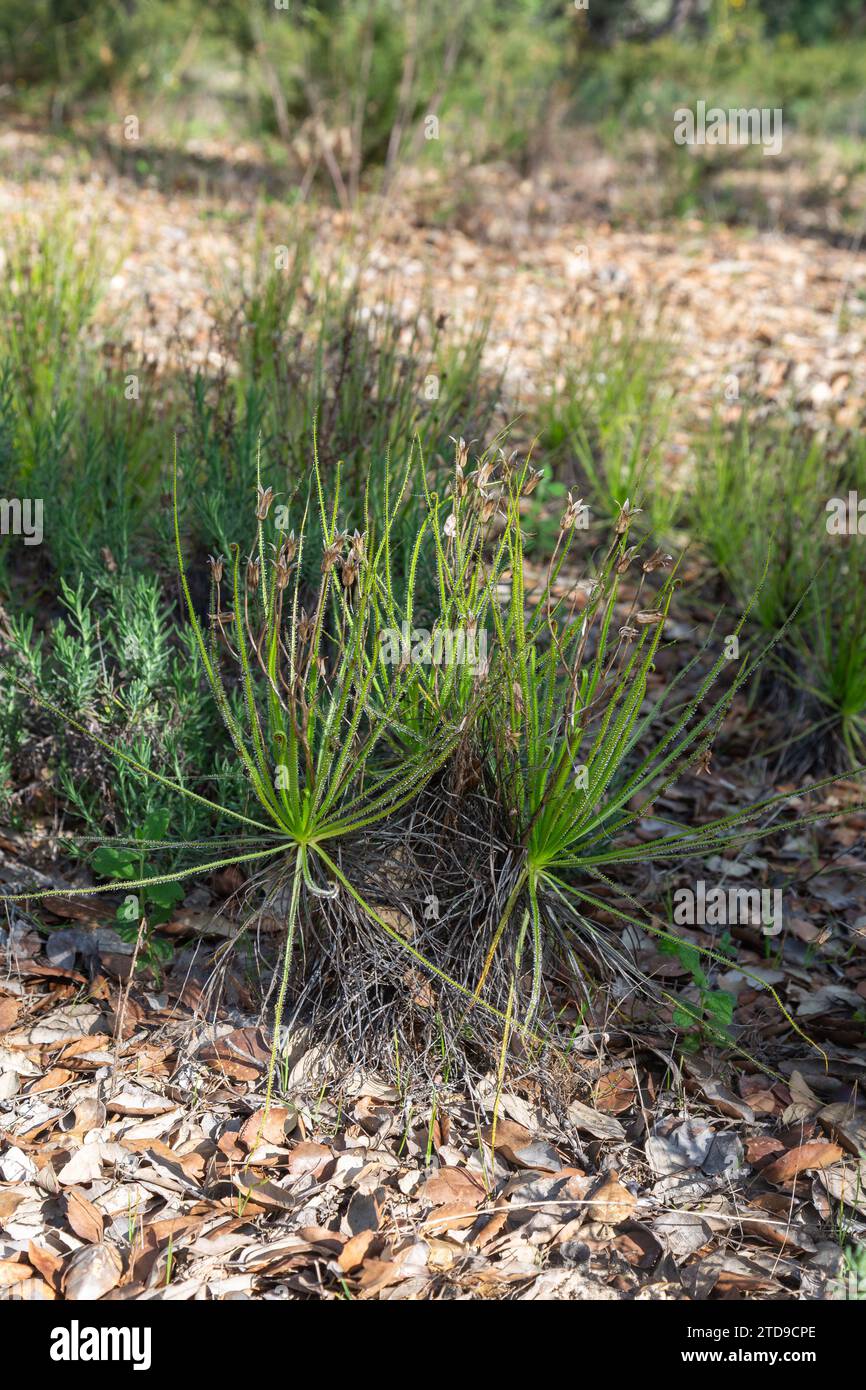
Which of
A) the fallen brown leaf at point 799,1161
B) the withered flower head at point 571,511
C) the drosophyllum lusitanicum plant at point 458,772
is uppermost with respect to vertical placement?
the withered flower head at point 571,511

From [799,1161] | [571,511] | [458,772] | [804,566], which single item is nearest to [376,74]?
[804,566]

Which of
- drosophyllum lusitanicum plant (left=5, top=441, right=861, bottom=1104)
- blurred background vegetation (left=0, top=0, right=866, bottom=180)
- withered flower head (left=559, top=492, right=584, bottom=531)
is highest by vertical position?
blurred background vegetation (left=0, top=0, right=866, bottom=180)

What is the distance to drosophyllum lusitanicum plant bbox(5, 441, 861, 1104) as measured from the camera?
2.00 metres

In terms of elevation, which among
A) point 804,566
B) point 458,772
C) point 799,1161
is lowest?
point 799,1161

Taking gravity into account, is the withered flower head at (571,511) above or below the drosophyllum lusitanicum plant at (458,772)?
above

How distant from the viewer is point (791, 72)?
11.3 metres

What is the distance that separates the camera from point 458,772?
7.53 ft

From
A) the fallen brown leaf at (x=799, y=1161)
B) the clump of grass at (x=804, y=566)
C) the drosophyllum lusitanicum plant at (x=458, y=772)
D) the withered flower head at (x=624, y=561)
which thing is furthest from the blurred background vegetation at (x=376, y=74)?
the fallen brown leaf at (x=799, y=1161)

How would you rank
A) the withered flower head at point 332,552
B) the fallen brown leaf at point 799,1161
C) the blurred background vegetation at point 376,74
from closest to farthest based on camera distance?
the withered flower head at point 332,552 → the fallen brown leaf at point 799,1161 → the blurred background vegetation at point 376,74

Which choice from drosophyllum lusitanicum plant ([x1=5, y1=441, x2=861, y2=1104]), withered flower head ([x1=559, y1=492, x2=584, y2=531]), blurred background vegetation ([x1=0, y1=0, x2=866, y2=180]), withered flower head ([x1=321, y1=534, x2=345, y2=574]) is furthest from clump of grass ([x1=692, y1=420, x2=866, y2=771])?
blurred background vegetation ([x1=0, y1=0, x2=866, y2=180])

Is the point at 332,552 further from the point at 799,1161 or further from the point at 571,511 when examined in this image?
the point at 799,1161

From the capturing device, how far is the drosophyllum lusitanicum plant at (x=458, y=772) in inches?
78.7

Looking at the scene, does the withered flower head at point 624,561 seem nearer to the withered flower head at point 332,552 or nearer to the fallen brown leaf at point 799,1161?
the withered flower head at point 332,552

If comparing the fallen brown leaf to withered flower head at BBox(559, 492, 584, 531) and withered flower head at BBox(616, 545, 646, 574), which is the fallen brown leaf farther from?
withered flower head at BBox(559, 492, 584, 531)
